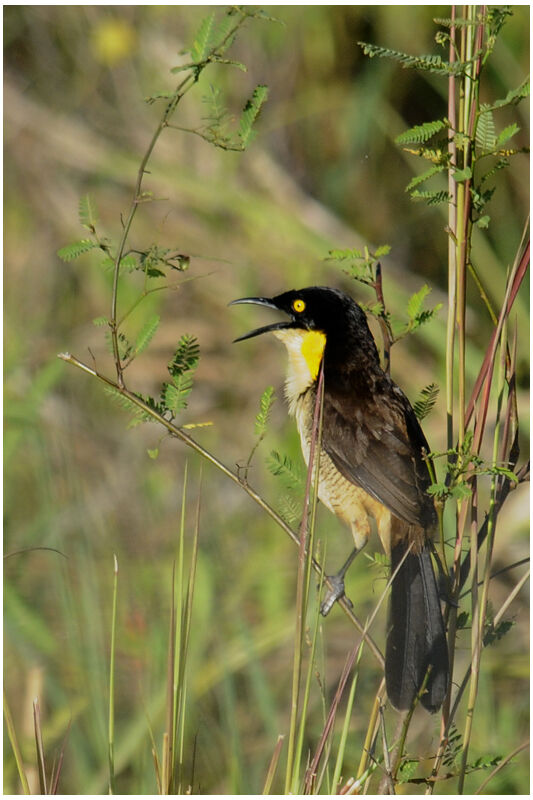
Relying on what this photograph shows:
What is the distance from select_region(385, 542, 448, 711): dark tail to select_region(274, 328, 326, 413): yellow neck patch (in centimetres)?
→ 64

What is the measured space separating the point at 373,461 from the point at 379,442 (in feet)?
0.18

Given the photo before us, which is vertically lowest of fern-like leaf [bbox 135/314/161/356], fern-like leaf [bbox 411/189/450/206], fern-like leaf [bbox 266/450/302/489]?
fern-like leaf [bbox 266/450/302/489]

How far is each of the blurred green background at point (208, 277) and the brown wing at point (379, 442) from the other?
132 cm

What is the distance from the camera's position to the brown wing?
259cm

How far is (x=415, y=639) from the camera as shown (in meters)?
2.43

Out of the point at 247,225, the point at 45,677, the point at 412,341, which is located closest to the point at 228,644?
the point at 45,677

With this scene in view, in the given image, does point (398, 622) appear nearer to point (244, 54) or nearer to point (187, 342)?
point (187, 342)

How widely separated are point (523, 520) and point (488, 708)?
0.69 metres

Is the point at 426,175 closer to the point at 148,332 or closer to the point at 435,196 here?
the point at 435,196

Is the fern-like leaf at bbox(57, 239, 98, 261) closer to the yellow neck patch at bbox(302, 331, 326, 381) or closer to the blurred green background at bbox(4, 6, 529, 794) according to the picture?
the yellow neck patch at bbox(302, 331, 326, 381)

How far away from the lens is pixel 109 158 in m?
5.61

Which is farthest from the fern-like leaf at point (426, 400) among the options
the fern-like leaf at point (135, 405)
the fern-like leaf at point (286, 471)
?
the fern-like leaf at point (135, 405)

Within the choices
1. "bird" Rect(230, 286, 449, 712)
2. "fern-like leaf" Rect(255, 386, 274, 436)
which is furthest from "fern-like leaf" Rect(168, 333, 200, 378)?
"bird" Rect(230, 286, 449, 712)

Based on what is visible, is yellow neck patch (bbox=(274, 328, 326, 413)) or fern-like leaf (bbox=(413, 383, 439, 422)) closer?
fern-like leaf (bbox=(413, 383, 439, 422))
